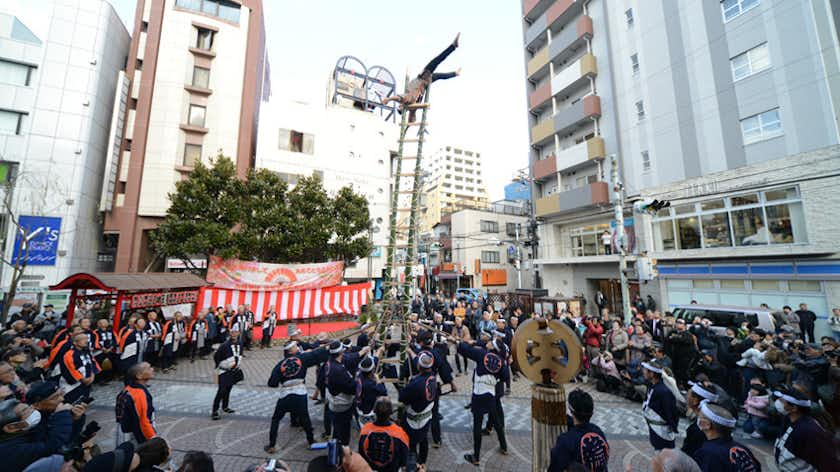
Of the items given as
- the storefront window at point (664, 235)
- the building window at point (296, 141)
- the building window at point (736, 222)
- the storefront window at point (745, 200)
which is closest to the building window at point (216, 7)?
the building window at point (296, 141)

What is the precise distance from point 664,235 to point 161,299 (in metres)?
25.5

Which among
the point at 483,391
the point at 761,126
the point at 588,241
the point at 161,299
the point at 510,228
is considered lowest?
the point at 483,391

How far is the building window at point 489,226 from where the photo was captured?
3901cm

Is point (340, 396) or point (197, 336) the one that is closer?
point (340, 396)

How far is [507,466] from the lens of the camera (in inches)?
223

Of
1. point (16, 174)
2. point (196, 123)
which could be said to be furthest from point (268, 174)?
point (16, 174)

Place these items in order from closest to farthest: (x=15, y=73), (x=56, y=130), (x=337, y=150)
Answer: (x=15, y=73)
(x=56, y=130)
(x=337, y=150)

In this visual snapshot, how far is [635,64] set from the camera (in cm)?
2153

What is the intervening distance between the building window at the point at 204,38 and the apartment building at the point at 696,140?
25586 millimetres

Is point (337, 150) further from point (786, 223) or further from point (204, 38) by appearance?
point (786, 223)

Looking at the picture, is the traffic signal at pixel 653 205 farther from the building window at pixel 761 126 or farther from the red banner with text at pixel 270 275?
the red banner with text at pixel 270 275

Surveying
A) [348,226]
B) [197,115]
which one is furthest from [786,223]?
[197,115]

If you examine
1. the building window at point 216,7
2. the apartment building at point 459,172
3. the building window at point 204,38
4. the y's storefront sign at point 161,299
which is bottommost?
the y's storefront sign at point 161,299

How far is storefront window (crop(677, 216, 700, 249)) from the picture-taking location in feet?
59.3
